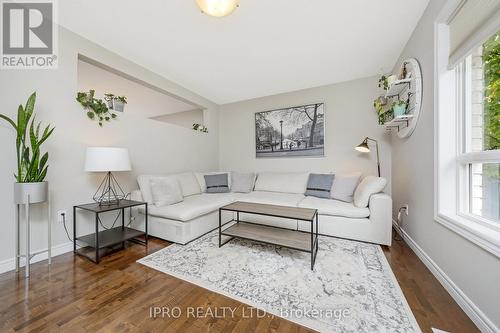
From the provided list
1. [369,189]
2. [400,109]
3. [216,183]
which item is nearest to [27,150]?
[216,183]

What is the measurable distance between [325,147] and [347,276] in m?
2.33

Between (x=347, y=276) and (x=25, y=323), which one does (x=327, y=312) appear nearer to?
(x=347, y=276)

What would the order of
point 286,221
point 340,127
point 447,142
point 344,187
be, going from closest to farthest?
1. point 447,142
2. point 286,221
3. point 344,187
4. point 340,127

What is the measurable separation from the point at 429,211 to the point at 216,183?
2946 millimetres

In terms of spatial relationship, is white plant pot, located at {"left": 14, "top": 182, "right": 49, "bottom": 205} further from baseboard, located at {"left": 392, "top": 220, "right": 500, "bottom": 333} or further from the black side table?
baseboard, located at {"left": 392, "top": 220, "right": 500, "bottom": 333}

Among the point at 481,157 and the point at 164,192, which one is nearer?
the point at 481,157

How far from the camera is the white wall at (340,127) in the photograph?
3.19 m

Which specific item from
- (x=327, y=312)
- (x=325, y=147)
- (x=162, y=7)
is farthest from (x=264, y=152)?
(x=327, y=312)

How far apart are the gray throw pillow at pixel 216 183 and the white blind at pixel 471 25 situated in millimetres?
3197

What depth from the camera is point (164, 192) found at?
2586 millimetres

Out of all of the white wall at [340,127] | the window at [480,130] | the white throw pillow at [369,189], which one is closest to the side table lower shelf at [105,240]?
the white wall at [340,127]

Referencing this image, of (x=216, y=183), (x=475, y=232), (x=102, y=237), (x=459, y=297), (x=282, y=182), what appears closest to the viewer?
(x=475, y=232)

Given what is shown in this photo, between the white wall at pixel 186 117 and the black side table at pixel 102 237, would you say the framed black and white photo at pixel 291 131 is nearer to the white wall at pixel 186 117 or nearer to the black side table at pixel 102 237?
the white wall at pixel 186 117

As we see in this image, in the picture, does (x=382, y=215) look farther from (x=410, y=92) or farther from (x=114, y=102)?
(x=114, y=102)
